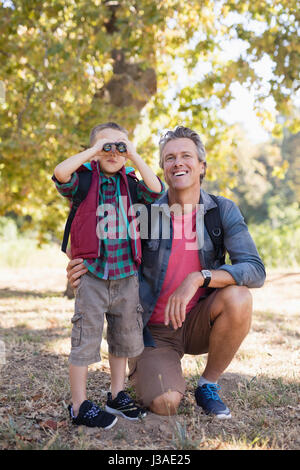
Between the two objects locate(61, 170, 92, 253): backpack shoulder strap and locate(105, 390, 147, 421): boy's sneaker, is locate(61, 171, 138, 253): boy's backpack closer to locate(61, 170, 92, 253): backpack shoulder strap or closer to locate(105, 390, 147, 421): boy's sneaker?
locate(61, 170, 92, 253): backpack shoulder strap

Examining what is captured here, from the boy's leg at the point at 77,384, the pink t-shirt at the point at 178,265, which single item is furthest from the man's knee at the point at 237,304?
the boy's leg at the point at 77,384

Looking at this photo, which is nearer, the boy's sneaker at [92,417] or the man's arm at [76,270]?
the boy's sneaker at [92,417]

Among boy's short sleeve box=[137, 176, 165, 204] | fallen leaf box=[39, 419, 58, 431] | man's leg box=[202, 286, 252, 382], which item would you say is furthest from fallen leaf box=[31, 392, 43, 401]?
boy's short sleeve box=[137, 176, 165, 204]

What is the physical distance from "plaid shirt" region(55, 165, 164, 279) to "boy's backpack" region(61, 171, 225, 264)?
0.04 m

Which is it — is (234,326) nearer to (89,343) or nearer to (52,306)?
(89,343)

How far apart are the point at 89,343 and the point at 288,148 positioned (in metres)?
26.7

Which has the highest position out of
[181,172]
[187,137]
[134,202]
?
[187,137]

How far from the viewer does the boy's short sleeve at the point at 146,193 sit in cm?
249

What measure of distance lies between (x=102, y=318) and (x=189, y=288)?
1.68 ft

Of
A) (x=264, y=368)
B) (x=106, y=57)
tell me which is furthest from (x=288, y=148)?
(x=264, y=368)

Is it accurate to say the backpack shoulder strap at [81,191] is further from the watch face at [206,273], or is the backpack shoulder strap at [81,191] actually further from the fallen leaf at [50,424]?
the fallen leaf at [50,424]

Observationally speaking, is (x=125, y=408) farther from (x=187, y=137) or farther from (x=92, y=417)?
(x=187, y=137)

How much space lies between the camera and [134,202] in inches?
102

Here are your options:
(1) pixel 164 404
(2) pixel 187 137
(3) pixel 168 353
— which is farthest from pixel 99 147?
(1) pixel 164 404
